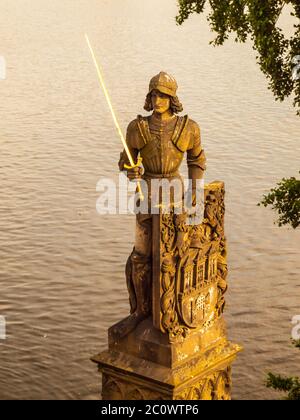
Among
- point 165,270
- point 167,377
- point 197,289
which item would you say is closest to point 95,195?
point 197,289

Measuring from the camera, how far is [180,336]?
78.7ft

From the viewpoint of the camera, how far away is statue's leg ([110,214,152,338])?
78.0 feet

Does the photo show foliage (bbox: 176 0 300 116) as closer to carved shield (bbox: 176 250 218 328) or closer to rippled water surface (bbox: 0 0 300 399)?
carved shield (bbox: 176 250 218 328)

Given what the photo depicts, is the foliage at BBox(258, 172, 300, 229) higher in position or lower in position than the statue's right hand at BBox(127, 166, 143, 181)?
lower

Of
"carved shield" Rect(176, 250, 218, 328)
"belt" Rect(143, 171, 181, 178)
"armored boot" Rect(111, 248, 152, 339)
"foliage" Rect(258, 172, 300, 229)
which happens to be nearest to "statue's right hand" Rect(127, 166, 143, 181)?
"belt" Rect(143, 171, 181, 178)

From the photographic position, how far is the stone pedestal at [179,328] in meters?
23.6

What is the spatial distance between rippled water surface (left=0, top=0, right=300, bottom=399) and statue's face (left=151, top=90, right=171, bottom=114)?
1254cm

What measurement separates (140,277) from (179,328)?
117cm

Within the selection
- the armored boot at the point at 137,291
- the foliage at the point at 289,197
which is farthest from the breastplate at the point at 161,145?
the foliage at the point at 289,197

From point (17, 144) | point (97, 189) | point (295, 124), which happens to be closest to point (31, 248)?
point (97, 189)

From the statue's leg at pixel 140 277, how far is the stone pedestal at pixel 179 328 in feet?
0.18

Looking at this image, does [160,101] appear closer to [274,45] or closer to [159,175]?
[159,175]

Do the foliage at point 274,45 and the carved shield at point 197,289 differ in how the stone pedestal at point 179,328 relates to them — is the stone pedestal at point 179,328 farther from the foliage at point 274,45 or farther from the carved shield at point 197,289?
the foliage at point 274,45

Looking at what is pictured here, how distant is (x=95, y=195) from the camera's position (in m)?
51.3
